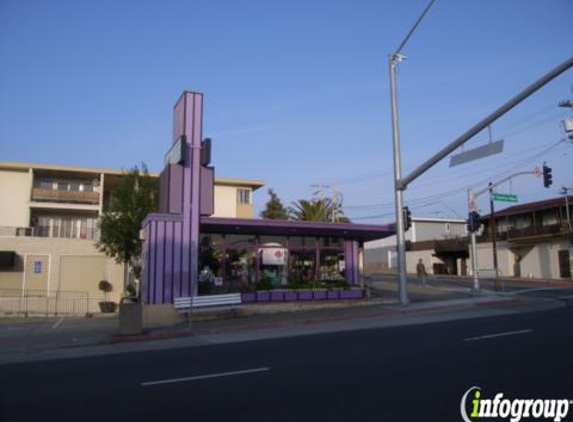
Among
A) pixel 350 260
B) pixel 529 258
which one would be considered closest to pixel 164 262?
pixel 350 260

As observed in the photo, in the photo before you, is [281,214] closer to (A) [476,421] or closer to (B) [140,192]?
(B) [140,192]

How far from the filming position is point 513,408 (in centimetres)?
657

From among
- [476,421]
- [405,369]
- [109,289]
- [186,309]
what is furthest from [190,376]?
[109,289]

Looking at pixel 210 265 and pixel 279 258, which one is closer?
pixel 210 265

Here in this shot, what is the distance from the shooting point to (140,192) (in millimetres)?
32156

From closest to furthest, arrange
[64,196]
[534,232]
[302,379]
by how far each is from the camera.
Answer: [302,379]
[64,196]
[534,232]

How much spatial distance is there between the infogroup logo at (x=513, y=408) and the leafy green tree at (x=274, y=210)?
43.8m

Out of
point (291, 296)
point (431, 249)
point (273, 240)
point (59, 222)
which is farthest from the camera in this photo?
point (431, 249)

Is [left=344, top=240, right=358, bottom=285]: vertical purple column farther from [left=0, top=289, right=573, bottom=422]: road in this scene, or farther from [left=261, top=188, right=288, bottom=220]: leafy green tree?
[left=261, top=188, right=288, bottom=220]: leafy green tree

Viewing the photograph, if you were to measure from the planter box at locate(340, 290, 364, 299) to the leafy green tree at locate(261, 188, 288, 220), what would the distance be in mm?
27236

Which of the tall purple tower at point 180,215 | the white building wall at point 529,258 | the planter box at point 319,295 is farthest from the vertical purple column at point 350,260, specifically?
the white building wall at point 529,258

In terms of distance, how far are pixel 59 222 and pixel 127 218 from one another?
13089mm

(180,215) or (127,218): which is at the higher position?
(127,218)

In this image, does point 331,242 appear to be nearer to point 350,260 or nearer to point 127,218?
point 350,260
